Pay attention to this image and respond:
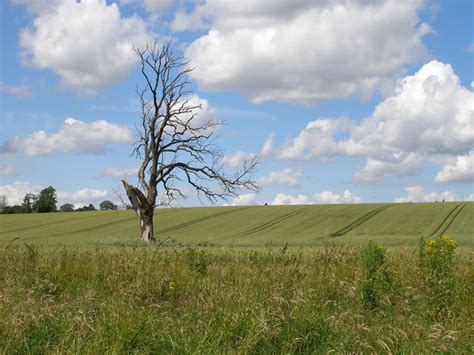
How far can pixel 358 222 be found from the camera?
167 ft

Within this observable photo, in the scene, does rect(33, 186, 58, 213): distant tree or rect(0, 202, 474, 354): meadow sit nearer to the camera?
rect(0, 202, 474, 354): meadow

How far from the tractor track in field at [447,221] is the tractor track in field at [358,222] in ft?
22.7

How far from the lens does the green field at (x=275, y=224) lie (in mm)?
43969

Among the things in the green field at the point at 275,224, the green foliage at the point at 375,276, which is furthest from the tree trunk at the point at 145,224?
the green foliage at the point at 375,276

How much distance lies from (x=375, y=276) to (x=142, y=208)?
27752 mm

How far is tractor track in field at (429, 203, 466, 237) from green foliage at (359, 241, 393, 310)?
112 feet

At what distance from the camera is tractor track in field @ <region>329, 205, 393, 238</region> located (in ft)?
145

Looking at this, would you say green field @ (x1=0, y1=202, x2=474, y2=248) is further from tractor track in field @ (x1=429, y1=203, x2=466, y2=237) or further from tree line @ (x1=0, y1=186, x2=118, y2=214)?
tree line @ (x1=0, y1=186, x2=118, y2=214)

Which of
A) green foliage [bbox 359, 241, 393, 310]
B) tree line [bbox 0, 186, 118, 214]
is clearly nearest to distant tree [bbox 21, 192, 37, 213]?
tree line [bbox 0, 186, 118, 214]

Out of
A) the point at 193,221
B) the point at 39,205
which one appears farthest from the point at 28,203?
the point at 193,221

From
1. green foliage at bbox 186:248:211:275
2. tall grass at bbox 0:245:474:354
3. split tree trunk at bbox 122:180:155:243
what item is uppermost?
split tree trunk at bbox 122:180:155:243

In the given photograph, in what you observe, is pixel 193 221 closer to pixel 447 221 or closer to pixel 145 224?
pixel 145 224

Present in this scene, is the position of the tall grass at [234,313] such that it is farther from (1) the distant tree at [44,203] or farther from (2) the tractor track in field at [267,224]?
(1) the distant tree at [44,203]

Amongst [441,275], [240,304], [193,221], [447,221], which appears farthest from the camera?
[193,221]
